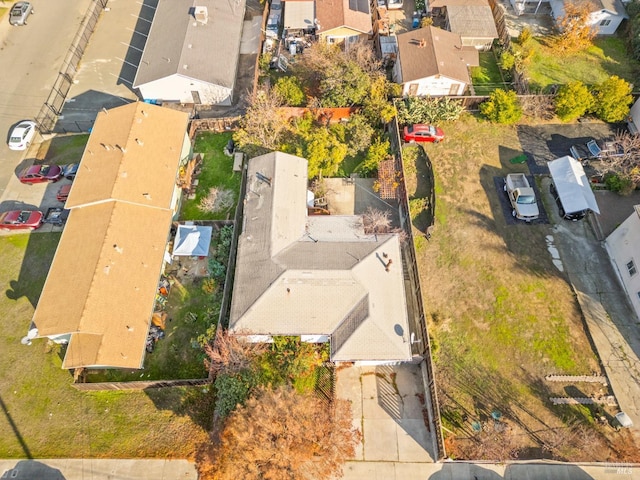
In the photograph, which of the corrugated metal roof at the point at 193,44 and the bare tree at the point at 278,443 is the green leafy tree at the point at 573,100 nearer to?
the corrugated metal roof at the point at 193,44

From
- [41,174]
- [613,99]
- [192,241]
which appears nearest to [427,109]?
[613,99]

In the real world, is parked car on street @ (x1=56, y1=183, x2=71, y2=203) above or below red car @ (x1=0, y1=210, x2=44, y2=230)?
above

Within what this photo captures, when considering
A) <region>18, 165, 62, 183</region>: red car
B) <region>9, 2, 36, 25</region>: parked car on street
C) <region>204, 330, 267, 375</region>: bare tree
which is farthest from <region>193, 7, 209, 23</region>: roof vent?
<region>204, 330, 267, 375</region>: bare tree

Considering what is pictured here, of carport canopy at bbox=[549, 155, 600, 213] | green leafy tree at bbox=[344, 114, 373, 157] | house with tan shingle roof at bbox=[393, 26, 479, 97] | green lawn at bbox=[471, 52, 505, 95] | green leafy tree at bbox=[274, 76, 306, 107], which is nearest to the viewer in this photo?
carport canopy at bbox=[549, 155, 600, 213]

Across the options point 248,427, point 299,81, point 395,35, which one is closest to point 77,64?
point 299,81

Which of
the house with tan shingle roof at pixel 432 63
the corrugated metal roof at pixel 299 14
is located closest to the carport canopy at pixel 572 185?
the house with tan shingle roof at pixel 432 63

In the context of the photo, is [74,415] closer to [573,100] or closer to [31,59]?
[31,59]

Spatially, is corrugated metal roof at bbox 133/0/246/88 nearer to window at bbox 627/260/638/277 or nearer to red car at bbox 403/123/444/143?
red car at bbox 403/123/444/143
